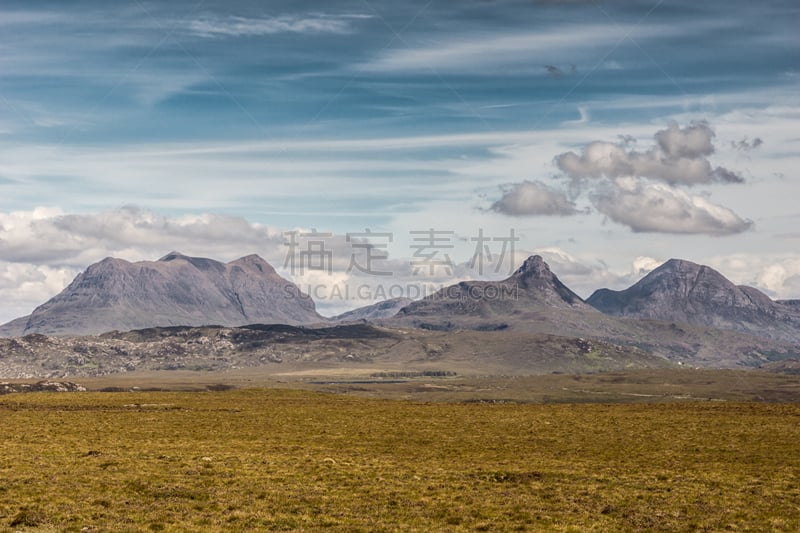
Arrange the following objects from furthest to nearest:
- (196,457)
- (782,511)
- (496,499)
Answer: (196,457), (496,499), (782,511)

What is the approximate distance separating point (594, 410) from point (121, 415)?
2807 inches

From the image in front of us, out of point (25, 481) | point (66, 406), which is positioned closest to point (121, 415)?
point (66, 406)

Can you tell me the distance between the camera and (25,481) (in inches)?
1908

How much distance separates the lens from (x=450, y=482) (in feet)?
170

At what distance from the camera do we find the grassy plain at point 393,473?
4025 centimetres

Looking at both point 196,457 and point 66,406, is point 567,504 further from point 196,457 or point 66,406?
point 66,406

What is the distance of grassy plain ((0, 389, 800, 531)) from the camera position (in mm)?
40250

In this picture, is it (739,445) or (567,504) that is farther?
(739,445)

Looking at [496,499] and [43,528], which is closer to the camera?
[43,528]

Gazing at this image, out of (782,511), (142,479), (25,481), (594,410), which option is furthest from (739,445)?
(25,481)

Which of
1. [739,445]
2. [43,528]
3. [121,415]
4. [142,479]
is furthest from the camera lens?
[121,415]

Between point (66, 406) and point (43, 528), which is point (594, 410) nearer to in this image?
point (66, 406)

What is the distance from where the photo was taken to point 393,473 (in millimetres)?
55531

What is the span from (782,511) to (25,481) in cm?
4563
